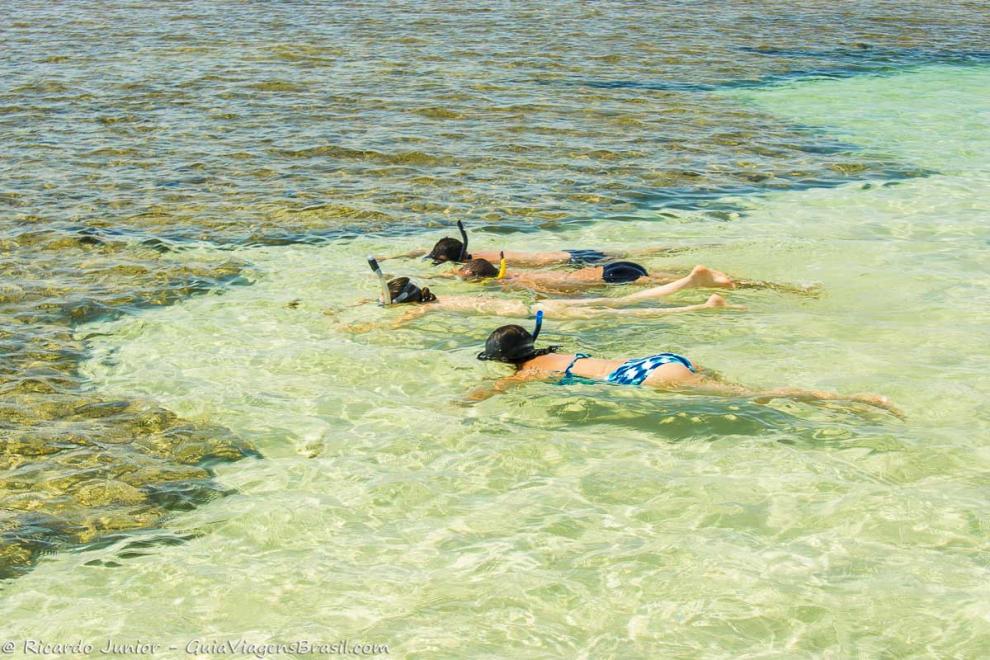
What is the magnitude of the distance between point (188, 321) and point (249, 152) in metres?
6.16

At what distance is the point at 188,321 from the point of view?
9.45 metres

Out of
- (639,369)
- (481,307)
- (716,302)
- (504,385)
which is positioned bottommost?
(481,307)

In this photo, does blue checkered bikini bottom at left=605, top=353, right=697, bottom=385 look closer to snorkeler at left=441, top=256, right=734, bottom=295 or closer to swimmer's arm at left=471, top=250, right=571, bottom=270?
snorkeler at left=441, top=256, right=734, bottom=295

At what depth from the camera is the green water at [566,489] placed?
517 centimetres

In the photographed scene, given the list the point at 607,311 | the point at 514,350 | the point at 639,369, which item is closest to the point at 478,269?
the point at 607,311

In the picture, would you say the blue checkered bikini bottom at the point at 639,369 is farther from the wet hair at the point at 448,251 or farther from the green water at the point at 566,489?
the wet hair at the point at 448,251

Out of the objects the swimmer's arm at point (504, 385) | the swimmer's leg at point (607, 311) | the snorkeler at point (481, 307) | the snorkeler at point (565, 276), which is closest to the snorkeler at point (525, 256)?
the snorkeler at point (565, 276)

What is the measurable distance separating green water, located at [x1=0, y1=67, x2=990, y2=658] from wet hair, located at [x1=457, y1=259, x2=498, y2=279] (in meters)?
0.19

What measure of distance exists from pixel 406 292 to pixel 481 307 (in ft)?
2.25

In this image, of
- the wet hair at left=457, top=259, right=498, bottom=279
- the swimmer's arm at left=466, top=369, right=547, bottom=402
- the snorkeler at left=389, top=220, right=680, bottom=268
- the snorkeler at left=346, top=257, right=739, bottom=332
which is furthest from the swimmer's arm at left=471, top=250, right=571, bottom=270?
the swimmer's arm at left=466, top=369, right=547, bottom=402

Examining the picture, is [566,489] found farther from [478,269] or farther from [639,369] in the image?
[478,269]

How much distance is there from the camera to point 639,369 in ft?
24.3

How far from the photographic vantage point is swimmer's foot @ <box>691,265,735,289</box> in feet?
30.2

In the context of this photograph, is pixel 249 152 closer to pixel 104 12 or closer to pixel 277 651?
pixel 277 651
